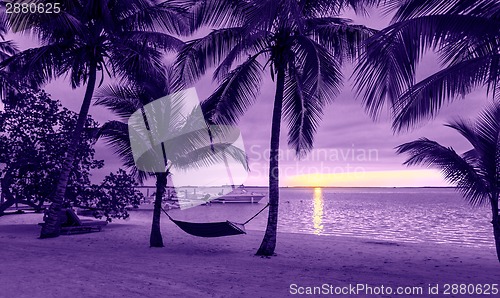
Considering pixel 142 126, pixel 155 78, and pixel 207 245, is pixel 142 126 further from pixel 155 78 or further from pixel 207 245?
pixel 207 245

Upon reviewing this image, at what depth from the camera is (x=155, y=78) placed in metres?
10.1

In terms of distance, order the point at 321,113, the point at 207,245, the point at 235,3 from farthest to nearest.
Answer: the point at 207,245 < the point at 321,113 < the point at 235,3

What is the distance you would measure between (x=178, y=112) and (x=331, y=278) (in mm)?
5375

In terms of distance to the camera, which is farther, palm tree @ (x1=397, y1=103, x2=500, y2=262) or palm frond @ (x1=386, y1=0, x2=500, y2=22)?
palm tree @ (x1=397, y1=103, x2=500, y2=262)

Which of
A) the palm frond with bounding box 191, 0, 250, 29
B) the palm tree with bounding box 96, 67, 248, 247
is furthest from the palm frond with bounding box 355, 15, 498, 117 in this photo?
the palm tree with bounding box 96, 67, 248, 247

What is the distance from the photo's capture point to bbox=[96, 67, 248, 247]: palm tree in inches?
377

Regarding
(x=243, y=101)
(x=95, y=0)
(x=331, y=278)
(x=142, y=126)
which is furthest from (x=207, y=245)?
(x=95, y=0)

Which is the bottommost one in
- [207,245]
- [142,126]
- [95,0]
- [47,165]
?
[207,245]

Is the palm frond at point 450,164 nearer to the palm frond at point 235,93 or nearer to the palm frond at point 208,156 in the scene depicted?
the palm frond at point 235,93

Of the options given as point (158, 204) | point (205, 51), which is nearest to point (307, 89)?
point (205, 51)

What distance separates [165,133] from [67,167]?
3227 mm

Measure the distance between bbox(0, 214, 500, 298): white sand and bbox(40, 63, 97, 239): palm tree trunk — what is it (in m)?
0.53

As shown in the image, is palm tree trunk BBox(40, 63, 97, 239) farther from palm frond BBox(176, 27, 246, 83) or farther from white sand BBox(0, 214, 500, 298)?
palm frond BBox(176, 27, 246, 83)

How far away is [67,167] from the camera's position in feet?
35.4
